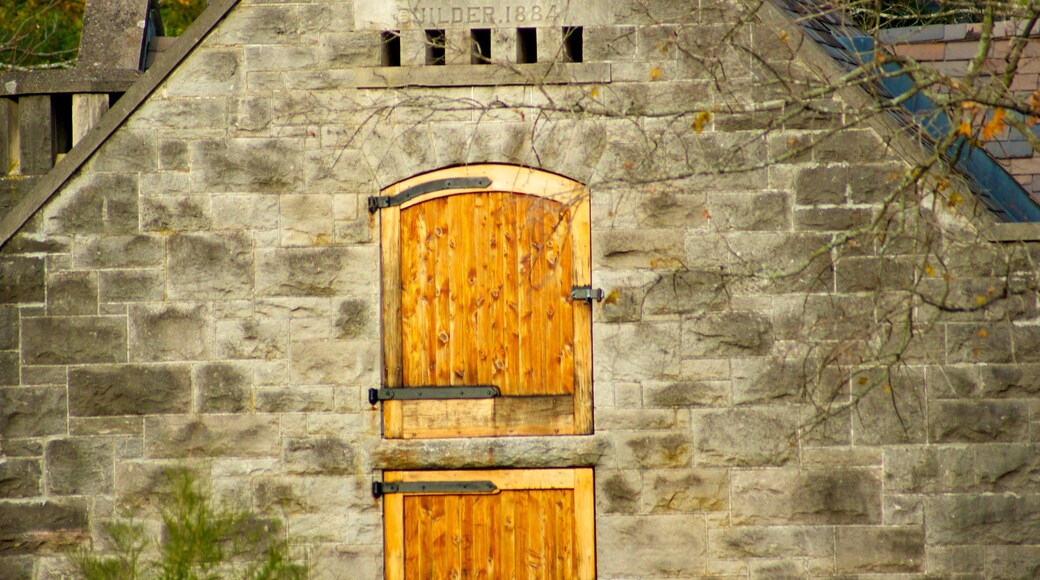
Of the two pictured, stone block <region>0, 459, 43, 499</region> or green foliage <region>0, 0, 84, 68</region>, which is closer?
stone block <region>0, 459, 43, 499</region>

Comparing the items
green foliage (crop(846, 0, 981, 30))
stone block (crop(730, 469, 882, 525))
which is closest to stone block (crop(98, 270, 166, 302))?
stone block (crop(730, 469, 882, 525))

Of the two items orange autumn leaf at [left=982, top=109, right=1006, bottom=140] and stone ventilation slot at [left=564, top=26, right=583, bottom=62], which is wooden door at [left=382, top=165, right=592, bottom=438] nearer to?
stone ventilation slot at [left=564, top=26, right=583, bottom=62]

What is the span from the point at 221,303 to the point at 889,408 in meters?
4.15

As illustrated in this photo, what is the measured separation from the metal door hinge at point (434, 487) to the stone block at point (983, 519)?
8.81ft

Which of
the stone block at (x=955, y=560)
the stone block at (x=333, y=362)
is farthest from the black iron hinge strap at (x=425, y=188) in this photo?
the stone block at (x=955, y=560)

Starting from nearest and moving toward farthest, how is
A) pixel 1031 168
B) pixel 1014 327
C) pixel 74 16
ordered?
1. pixel 1014 327
2. pixel 1031 168
3. pixel 74 16

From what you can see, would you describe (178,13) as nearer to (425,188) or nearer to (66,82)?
(66,82)

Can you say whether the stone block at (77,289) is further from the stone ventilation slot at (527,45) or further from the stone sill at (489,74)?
the stone ventilation slot at (527,45)

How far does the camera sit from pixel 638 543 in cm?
796

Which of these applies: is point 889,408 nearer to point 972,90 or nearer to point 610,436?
point 610,436

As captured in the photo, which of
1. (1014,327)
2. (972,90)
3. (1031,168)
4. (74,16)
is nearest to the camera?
(972,90)

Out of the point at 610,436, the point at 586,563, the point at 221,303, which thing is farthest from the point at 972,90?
the point at 221,303

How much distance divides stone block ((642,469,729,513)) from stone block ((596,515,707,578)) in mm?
68

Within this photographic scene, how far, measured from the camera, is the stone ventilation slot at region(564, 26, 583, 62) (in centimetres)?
810
